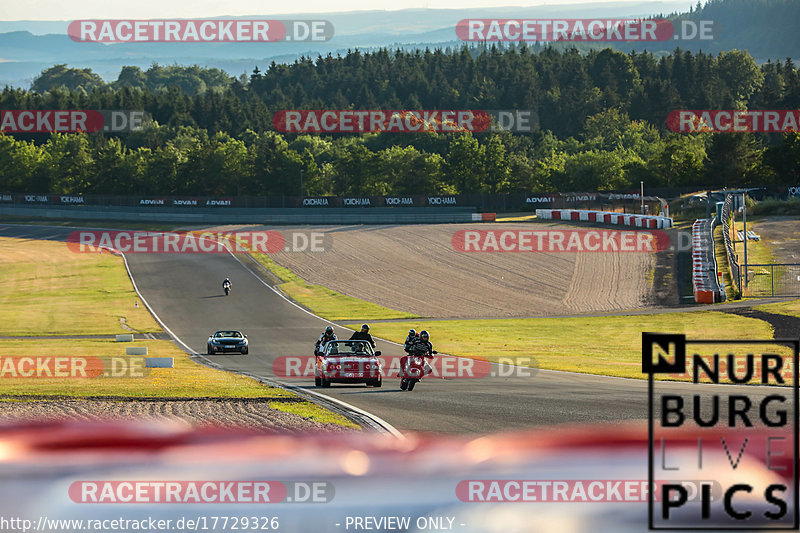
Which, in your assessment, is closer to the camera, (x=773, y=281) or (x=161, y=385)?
(x=161, y=385)

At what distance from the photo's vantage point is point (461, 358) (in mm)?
33438

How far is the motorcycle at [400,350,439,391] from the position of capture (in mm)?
23812

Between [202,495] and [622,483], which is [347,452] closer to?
[202,495]

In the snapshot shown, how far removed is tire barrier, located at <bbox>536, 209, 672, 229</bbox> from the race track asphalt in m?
37.3

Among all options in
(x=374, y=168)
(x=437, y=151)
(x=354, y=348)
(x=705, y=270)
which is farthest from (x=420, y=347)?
(x=437, y=151)

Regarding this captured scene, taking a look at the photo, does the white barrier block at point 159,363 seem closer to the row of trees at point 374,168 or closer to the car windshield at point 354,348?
the car windshield at point 354,348

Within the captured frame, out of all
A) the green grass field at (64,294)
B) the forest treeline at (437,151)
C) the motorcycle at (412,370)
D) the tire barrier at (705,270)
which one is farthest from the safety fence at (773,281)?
the forest treeline at (437,151)

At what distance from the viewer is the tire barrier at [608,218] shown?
79.7 meters

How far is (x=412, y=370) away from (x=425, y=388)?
0.60 metres

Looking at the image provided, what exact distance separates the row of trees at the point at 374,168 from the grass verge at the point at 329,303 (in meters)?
65.2

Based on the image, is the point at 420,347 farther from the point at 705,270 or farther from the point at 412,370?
the point at 705,270

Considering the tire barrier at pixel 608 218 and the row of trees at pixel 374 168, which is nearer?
the tire barrier at pixel 608 218

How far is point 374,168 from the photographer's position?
442ft

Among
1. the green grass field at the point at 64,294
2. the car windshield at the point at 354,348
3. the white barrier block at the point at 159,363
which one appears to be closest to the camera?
the car windshield at the point at 354,348
